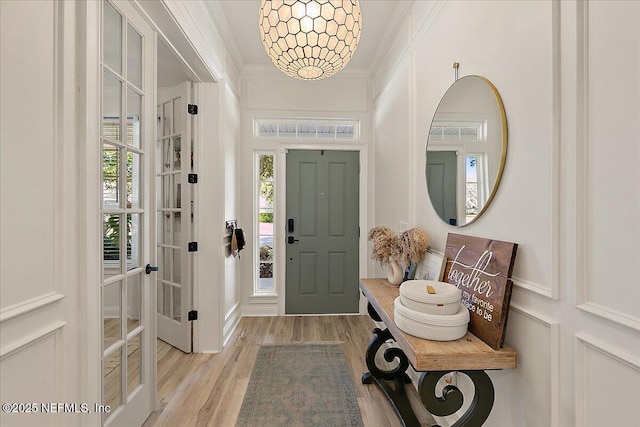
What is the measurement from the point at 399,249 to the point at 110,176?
1726 mm

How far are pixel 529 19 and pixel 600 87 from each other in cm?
43

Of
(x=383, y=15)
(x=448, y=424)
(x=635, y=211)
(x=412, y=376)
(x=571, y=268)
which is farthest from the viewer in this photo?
(x=383, y=15)

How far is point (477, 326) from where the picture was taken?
1.27 m

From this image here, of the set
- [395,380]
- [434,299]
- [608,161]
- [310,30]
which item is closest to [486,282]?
[434,299]

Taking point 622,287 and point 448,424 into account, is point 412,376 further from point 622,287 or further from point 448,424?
point 622,287

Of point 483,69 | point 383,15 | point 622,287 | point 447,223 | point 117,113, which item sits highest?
point 383,15

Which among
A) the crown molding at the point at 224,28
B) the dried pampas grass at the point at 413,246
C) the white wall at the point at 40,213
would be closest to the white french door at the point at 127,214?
the white wall at the point at 40,213

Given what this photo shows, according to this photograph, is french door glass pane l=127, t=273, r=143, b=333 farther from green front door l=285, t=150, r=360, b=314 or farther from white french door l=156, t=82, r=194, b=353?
green front door l=285, t=150, r=360, b=314

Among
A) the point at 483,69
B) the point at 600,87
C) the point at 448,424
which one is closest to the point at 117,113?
the point at 483,69

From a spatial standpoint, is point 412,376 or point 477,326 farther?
point 412,376

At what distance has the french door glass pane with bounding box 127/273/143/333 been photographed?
5.28 ft

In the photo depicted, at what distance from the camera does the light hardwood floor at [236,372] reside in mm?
1871

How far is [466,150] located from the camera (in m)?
1.53

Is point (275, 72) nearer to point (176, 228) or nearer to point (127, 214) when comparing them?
point (176, 228)
